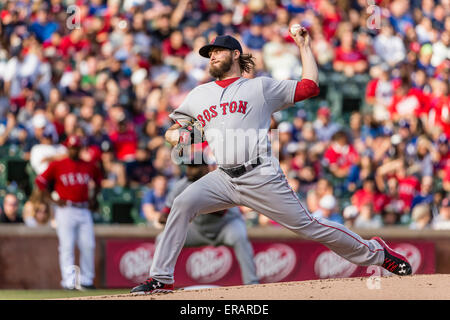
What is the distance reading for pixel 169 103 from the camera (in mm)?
14172

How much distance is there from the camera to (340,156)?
44.0 feet

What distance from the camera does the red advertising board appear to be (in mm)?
11352

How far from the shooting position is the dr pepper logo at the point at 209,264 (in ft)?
37.2

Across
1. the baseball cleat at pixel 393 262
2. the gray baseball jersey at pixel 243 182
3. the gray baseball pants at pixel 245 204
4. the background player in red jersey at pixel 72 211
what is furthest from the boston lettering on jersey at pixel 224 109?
the background player in red jersey at pixel 72 211

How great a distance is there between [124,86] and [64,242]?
422 centimetres

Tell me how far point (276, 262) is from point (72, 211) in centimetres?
Answer: 270

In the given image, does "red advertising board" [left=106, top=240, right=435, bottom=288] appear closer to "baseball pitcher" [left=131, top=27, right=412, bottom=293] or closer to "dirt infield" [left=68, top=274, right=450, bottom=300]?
"dirt infield" [left=68, top=274, right=450, bottom=300]

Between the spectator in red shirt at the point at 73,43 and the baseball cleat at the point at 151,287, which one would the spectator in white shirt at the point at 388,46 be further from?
the baseball cleat at the point at 151,287

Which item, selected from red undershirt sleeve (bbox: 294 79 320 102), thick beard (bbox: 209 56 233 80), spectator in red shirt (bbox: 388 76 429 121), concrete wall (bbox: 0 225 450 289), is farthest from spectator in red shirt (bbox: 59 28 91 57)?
red undershirt sleeve (bbox: 294 79 320 102)

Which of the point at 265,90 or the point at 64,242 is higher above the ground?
the point at 265,90

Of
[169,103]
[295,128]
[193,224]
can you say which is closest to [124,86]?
[169,103]

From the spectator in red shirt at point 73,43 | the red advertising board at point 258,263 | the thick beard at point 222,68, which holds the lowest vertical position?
the red advertising board at point 258,263
